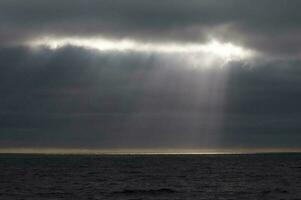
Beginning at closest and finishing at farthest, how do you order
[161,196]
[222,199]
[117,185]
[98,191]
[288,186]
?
1. [222,199]
2. [161,196]
3. [98,191]
4. [288,186]
5. [117,185]

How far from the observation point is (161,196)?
3184 inches

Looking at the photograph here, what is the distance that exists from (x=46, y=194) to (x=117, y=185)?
19211 millimetres

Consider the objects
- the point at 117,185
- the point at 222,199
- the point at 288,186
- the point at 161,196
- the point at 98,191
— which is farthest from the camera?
the point at 117,185

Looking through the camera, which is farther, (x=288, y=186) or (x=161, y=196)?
(x=288, y=186)

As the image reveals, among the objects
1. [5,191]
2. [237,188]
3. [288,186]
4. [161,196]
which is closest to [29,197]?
[5,191]

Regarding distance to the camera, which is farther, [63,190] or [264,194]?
[63,190]

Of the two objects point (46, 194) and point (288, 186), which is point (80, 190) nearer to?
point (46, 194)

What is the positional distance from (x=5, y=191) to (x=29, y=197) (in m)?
10.6

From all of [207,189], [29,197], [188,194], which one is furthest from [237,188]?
[29,197]

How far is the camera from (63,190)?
90.8 meters

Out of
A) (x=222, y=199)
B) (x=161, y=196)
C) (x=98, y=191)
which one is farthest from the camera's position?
(x=98, y=191)

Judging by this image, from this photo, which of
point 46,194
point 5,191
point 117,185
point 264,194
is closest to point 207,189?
point 264,194

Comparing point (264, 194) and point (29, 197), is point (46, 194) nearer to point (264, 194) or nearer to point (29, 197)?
point (29, 197)

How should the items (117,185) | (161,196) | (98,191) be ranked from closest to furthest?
(161,196)
(98,191)
(117,185)
